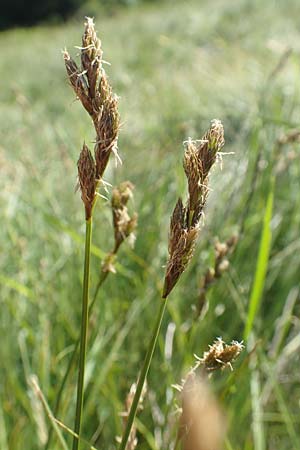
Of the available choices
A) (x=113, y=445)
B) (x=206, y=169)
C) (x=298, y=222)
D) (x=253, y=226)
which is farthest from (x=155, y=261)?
(x=206, y=169)

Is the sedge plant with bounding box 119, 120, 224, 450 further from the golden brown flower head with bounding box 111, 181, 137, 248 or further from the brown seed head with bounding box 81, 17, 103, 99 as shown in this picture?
the golden brown flower head with bounding box 111, 181, 137, 248

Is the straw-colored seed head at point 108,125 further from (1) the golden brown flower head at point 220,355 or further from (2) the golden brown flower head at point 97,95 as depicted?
(1) the golden brown flower head at point 220,355

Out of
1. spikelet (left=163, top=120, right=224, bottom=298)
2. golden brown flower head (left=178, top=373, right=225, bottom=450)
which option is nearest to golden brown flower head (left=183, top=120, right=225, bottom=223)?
spikelet (left=163, top=120, right=224, bottom=298)

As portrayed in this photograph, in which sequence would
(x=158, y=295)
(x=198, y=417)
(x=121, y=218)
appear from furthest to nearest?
(x=158, y=295)
(x=121, y=218)
(x=198, y=417)

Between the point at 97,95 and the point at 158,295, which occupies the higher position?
the point at 97,95

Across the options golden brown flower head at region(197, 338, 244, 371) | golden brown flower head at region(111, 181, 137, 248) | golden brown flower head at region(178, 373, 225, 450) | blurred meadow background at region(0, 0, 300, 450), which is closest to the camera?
golden brown flower head at region(178, 373, 225, 450)

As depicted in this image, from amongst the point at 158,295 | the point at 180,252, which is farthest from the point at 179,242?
the point at 158,295

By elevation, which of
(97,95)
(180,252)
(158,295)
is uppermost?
(97,95)

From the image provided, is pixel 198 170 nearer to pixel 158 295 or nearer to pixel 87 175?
pixel 87 175
